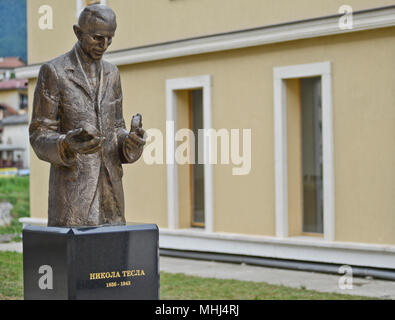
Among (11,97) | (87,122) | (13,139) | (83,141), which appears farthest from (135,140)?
(11,97)

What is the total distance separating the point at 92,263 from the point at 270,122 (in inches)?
324

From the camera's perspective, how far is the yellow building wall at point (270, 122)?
12828mm

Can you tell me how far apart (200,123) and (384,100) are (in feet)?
14.4

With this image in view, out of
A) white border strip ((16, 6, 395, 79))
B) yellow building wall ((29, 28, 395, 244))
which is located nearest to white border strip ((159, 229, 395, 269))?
yellow building wall ((29, 28, 395, 244))

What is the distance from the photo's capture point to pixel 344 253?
13266 millimetres

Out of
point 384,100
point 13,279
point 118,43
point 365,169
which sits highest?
point 118,43

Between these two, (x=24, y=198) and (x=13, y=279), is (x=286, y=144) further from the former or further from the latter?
(x=24, y=198)

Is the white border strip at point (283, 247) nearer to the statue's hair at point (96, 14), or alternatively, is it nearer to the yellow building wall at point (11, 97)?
the statue's hair at point (96, 14)

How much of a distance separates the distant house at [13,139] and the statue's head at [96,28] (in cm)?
3943

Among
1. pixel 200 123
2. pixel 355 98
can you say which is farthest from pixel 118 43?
pixel 355 98

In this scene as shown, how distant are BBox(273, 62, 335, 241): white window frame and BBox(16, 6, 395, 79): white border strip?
1.75 feet

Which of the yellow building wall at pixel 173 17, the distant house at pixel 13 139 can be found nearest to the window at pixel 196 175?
the yellow building wall at pixel 173 17

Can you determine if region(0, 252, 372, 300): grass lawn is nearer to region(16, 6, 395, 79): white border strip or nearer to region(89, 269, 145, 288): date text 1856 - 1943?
region(16, 6, 395, 79): white border strip

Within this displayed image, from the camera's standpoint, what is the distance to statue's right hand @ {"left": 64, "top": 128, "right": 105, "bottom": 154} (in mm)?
6363
